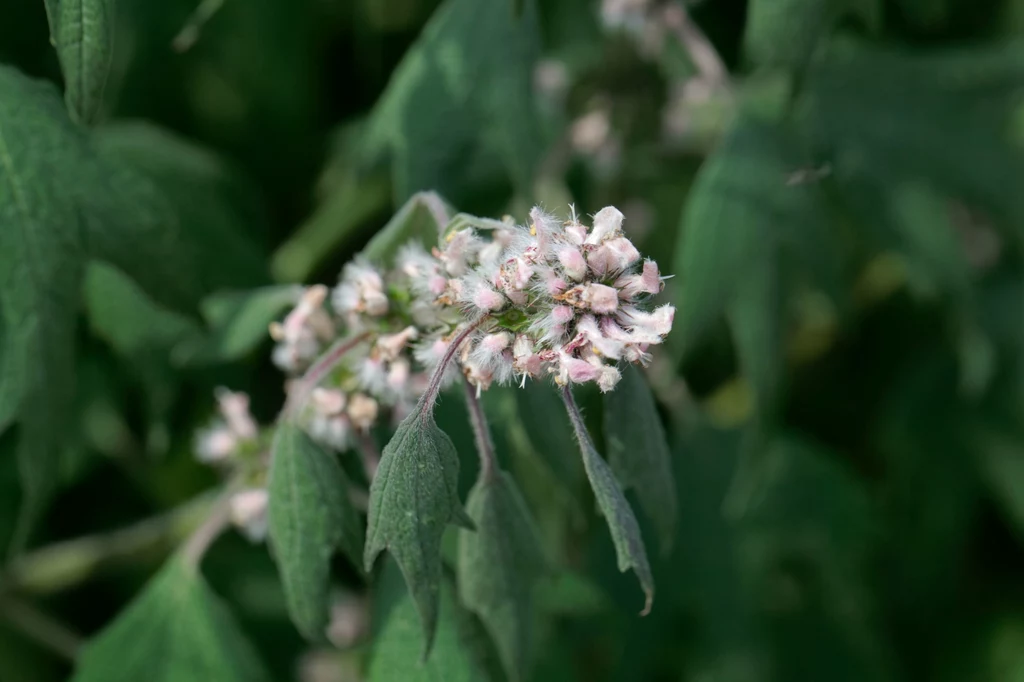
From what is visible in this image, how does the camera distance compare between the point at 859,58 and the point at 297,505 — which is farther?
the point at 859,58

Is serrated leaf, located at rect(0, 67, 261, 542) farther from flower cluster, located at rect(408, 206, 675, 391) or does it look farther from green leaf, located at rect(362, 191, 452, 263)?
flower cluster, located at rect(408, 206, 675, 391)

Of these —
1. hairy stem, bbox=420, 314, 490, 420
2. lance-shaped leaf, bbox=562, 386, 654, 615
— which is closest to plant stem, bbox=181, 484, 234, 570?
hairy stem, bbox=420, 314, 490, 420

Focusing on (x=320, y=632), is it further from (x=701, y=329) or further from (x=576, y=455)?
(x=701, y=329)

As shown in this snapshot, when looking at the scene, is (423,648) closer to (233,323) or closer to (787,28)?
(233,323)

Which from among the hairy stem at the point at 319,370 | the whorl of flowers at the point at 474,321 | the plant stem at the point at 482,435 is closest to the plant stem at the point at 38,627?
the whorl of flowers at the point at 474,321

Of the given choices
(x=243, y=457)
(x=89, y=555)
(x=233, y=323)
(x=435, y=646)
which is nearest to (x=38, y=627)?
(x=89, y=555)

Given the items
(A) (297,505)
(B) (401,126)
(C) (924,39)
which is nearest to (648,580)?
(A) (297,505)
